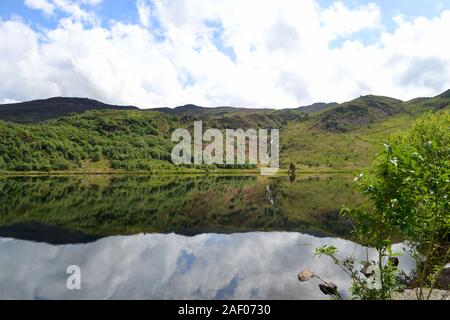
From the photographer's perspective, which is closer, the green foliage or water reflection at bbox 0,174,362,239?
the green foliage

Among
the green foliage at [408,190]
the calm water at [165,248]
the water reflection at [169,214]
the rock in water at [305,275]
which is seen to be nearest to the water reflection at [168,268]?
the calm water at [165,248]

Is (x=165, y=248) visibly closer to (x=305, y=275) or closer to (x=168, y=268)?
(x=168, y=268)

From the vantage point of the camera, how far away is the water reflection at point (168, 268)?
31344 millimetres

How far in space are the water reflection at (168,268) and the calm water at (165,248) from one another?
0.09 metres

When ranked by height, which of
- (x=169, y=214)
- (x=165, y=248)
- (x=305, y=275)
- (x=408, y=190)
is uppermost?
(x=408, y=190)

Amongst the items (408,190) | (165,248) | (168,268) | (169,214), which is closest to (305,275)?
(168,268)

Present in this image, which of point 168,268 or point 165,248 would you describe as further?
point 165,248

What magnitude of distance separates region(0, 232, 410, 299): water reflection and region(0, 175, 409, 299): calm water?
9 centimetres

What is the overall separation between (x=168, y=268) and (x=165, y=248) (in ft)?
37.2

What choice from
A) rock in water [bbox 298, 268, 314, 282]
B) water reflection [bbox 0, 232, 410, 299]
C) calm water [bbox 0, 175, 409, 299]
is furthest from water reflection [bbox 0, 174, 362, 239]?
rock in water [bbox 298, 268, 314, 282]

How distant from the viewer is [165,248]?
50.5 metres

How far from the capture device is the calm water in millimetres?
32469

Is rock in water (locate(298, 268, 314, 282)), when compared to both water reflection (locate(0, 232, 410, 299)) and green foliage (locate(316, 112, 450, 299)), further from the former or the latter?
green foliage (locate(316, 112, 450, 299))

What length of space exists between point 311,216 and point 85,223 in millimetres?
45402
